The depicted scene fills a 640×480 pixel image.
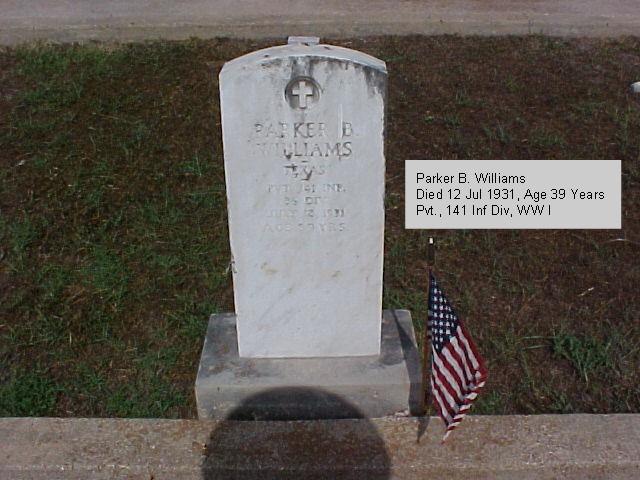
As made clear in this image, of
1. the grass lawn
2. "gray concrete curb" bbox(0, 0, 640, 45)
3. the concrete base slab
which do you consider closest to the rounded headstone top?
the concrete base slab

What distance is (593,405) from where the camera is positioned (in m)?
2.89

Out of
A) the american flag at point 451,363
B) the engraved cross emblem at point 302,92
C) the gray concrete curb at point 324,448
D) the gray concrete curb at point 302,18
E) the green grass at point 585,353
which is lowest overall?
the gray concrete curb at point 324,448

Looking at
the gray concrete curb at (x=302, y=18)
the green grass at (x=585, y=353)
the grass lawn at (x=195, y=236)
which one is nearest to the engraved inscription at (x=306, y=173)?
the grass lawn at (x=195, y=236)

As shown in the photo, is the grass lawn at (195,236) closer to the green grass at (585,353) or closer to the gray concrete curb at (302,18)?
the green grass at (585,353)

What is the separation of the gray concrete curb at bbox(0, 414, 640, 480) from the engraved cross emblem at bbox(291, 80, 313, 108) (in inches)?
45.0

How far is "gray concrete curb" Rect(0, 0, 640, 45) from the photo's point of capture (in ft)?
22.8

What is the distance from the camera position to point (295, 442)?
2582mm

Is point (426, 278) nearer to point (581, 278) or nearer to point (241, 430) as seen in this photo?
point (581, 278)

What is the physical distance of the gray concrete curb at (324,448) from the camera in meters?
2.49

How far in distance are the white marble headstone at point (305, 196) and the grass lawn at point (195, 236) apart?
0.56 meters
